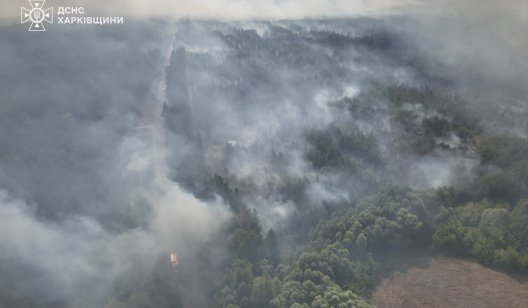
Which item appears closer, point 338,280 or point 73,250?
point 338,280

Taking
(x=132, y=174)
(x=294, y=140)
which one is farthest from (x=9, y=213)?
(x=294, y=140)

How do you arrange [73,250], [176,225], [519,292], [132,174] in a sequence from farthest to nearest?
[132,174]
[176,225]
[73,250]
[519,292]

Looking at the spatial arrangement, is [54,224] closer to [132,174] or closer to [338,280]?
[132,174]

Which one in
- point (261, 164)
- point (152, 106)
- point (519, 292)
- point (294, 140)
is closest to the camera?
point (519, 292)

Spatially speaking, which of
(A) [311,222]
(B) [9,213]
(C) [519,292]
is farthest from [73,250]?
(C) [519,292]

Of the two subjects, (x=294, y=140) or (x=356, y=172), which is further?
(x=294, y=140)

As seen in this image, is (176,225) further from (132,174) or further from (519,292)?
(519,292)
